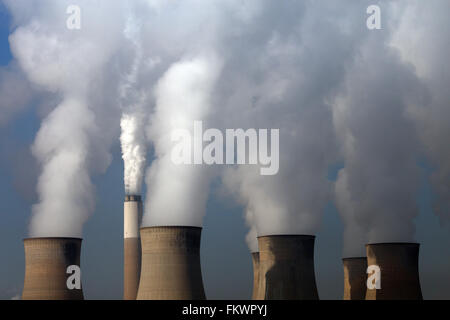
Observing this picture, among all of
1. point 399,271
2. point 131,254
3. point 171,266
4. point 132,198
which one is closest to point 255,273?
point 131,254

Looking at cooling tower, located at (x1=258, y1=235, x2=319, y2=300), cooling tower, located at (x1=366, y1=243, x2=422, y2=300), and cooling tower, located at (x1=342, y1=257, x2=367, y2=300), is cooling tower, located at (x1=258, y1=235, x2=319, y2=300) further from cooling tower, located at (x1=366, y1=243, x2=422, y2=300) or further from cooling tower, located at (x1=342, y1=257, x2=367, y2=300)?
cooling tower, located at (x1=342, y1=257, x2=367, y2=300)

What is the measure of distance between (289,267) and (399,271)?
14.0ft

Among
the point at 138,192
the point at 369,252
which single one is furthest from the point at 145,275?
the point at 138,192

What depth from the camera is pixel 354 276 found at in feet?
124

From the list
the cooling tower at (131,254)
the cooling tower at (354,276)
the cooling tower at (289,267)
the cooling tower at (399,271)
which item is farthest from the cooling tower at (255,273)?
the cooling tower at (399,271)

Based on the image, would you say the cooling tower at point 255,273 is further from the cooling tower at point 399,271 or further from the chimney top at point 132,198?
the cooling tower at point 399,271

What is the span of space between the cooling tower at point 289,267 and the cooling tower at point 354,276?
6018 millimetres

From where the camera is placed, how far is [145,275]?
29938mm

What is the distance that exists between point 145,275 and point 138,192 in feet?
45.7

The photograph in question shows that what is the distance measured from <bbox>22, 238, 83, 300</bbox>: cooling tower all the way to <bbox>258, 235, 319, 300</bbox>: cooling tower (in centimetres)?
777
